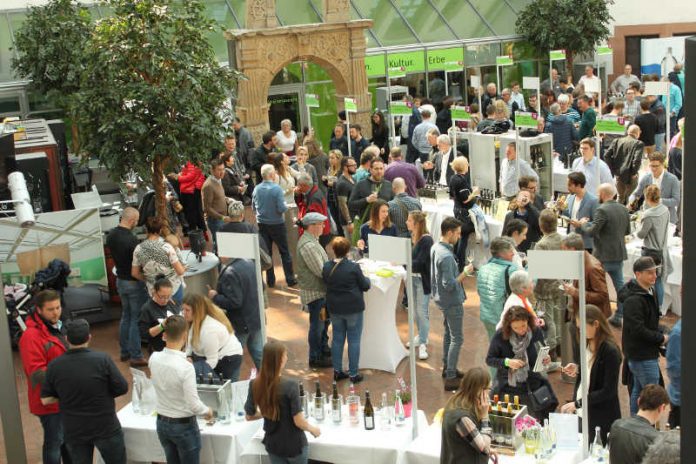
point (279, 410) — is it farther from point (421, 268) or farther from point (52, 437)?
point (421, 268)

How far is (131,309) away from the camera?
29.7 ft

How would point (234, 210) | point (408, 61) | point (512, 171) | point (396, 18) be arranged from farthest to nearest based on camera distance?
point (396, 18)
point (408, 61)
point (512, 171)
point (234, 210)

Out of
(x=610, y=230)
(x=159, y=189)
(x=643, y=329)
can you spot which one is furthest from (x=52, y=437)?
(x=610, y=230)

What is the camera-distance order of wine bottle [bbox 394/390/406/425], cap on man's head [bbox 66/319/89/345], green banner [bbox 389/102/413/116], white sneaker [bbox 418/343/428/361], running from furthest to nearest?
1. green banner [bbox 389/102/413/116]
2. white sneaker [bbox 418/343/428/361]
3. wine bottle [bbox 394/390/406/425]
4. cap on man's head [bbox 66/319/89/345]

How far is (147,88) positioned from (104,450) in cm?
414

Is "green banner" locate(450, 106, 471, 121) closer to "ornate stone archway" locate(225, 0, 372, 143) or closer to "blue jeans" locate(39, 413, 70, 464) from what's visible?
"ornate stone archway" locate(225, 0, 372, 143)

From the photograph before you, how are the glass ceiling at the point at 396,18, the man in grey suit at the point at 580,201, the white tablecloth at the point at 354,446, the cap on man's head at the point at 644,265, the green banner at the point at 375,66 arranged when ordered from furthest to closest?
the glass ceiling at the point at 396,18 < the green banner at the point at 375,66 < the man in grey suit at the point at 580,201 < the cap on man's head at the point at 644,265 < the white tablecloth at the point at 354,446

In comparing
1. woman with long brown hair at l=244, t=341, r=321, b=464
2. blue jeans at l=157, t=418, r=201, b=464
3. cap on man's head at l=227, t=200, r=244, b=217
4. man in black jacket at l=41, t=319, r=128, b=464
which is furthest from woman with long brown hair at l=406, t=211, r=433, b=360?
man in black jacket at l=41, t=319, r=128, b=464

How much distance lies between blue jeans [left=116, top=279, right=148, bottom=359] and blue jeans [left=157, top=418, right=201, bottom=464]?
10.0 feet

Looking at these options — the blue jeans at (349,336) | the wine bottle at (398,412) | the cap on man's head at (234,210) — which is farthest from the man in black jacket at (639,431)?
the cap on man's head at (234,210)

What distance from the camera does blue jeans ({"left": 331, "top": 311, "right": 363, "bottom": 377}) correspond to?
26.3 ft

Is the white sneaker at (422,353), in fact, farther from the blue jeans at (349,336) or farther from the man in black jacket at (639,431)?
the man in black jacket at (639,431)

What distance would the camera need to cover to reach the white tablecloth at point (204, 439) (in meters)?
6.17

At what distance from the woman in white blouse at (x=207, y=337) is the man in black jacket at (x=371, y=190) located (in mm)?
3933
